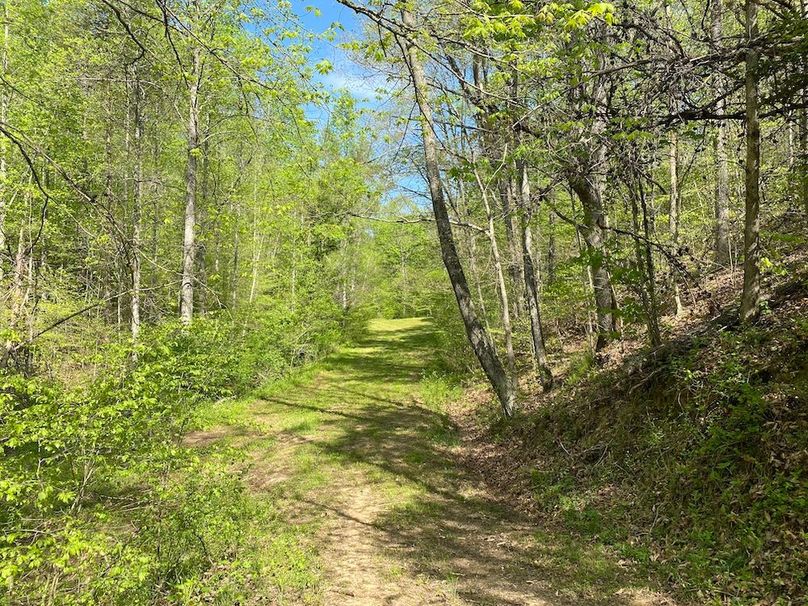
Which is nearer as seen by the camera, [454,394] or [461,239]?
[454,394]

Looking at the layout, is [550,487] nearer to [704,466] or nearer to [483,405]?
[704,466]

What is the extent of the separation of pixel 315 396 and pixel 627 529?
9.43 m

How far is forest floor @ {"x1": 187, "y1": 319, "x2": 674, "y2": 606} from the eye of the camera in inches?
166

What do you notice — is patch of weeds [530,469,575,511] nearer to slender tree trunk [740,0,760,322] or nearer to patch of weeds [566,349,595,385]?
patch of weeds [566,349,595,385]

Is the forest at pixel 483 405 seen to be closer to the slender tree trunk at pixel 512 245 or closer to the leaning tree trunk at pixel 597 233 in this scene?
the leaning tree trunk at pixel 597 233

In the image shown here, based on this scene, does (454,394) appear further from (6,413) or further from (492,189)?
(6,413)

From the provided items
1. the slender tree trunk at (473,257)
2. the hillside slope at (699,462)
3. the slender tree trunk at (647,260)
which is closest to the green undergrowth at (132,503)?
the hillside slope at (699,462)

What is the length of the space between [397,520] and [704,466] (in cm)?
331

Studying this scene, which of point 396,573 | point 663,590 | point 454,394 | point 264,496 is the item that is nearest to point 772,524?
point 663,590

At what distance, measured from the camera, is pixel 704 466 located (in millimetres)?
4617

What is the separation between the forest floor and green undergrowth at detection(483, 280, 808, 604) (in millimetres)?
444

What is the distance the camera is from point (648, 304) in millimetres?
6727

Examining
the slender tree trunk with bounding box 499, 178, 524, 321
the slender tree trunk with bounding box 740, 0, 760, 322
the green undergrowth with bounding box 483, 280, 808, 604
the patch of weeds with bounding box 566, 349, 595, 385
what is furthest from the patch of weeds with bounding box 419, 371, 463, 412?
the slender tree trunk with bounding box 740, 0, 760, 322

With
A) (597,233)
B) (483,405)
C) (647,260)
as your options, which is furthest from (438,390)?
(647,260)
